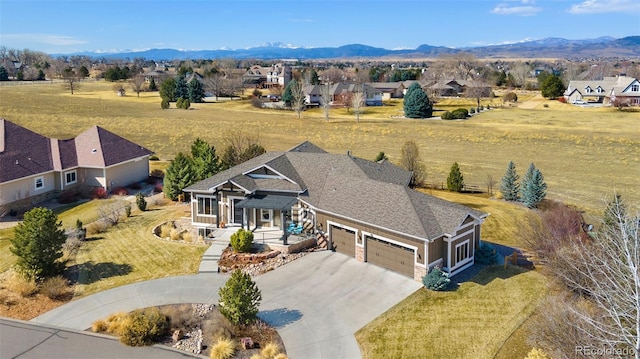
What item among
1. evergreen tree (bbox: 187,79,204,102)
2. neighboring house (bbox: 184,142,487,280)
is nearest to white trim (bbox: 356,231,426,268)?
neighboring house (bbox: 184,142,487,280)

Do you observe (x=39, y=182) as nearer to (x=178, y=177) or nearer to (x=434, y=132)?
(x=178, y=177)

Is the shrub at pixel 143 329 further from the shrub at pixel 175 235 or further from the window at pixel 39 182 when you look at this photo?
the window at pixel 39 182

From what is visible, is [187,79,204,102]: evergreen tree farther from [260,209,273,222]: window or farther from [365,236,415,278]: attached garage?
[365,236,415,278]: attached garage

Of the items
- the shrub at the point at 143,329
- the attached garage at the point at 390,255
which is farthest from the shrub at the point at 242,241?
A: the shrub at the point at 143,329

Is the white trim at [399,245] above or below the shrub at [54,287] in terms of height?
above

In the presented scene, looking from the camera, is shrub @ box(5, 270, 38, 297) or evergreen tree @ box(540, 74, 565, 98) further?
evergreen tree @ box(540, 74, 565, 98)

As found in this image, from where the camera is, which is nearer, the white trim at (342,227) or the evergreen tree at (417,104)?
the white trim at (342,227)

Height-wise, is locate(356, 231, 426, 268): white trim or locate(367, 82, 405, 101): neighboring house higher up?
locate(367, 82, 405, 101): neighboring house
